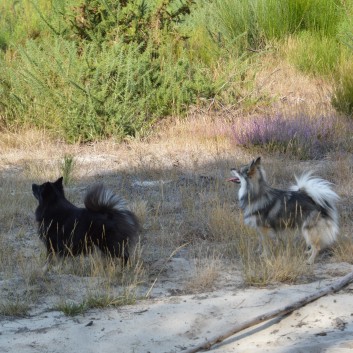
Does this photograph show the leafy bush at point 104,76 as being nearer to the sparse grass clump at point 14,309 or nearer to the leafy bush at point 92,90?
the leafy bush at point 92,90

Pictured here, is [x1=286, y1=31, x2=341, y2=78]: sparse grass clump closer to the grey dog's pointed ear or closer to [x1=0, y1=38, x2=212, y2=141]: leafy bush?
[x1=0, y1=38, x2=212, y2=141]: leafy bush

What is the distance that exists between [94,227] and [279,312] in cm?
190

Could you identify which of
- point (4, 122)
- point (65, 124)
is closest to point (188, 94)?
point (65, 124)

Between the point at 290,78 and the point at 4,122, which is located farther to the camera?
the point at 290,78

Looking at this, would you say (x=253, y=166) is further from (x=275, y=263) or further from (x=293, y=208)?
(x=275, y=263)

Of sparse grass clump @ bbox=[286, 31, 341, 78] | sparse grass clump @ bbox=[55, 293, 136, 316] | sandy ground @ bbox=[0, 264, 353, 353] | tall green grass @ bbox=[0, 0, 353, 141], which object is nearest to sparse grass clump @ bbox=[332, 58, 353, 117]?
tall green grass @ bbox=[0, 0, 353, 141]

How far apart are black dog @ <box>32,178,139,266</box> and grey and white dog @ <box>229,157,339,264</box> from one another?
119cm

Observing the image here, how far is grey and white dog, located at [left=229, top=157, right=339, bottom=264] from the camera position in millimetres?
7031

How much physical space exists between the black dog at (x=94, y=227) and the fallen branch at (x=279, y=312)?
→ 1.68m

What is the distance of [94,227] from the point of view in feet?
21.8

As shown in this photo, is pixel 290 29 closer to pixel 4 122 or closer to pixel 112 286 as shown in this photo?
pixel 4 122

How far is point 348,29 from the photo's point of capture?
14.4 meters

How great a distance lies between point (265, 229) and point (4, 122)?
22.6 feet

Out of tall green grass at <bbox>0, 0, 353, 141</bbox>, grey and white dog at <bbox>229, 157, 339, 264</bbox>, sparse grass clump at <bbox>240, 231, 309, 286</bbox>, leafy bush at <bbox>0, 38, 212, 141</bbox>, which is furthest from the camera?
tall green grass at <bbox>0, 0, 353, 141</bbox>
